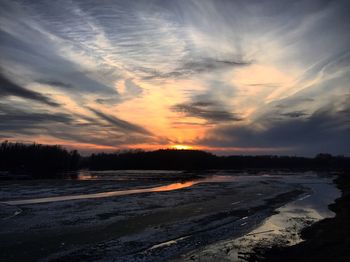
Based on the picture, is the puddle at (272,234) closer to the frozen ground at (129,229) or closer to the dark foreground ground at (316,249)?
the frozen ground at (129,229)

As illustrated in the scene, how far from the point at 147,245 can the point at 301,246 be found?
24.4ft

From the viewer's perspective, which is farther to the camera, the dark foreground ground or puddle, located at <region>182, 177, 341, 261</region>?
puddle, located at <region>182, 177, 341, 261</region>

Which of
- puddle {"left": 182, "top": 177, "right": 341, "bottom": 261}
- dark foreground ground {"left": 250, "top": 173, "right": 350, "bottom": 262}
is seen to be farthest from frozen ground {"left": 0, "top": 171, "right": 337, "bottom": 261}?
dark foreground ground {"left": 250, "top": 173, "right": 350, "bottom": 262}

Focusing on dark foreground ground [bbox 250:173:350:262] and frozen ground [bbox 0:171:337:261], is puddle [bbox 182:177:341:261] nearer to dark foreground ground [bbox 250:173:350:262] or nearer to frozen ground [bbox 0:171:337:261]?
Result: frozen ground [bbox 0:171:337:261]

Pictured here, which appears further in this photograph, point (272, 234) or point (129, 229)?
point (129, 229)

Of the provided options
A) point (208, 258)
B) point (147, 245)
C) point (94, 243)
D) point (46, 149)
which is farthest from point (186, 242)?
point (46, 149)

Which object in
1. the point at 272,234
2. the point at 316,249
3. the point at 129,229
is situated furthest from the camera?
the point at 129,229

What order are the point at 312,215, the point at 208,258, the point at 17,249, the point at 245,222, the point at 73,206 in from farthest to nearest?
the point at 73,206 < the point at 312,215 < the point at 245,222 < the point at 17,249 < the point at 208,258

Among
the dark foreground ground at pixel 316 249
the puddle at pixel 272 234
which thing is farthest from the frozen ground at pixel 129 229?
the dark foreground ground at pixel 316 249

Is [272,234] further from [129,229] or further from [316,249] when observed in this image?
[129,229]

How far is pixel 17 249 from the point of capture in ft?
54.5

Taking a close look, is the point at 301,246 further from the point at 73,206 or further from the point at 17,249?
the point at 73,206

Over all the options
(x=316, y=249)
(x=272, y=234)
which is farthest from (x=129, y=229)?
(x=316, y=249)

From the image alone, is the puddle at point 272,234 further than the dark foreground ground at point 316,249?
Yes
